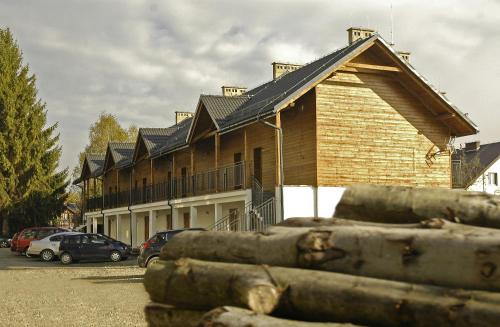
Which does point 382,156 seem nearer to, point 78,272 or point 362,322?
point 78,272

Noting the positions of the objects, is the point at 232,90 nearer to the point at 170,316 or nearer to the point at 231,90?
the point at 231,90

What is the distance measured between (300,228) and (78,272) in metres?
20.8

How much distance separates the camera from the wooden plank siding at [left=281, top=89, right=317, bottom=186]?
2406cm

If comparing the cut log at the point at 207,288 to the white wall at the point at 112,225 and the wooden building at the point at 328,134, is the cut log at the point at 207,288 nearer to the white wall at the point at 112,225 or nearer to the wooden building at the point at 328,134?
the wooden building at the point at 328,134

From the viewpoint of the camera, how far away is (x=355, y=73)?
2491cm

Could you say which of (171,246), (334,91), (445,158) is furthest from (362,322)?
(445,158)

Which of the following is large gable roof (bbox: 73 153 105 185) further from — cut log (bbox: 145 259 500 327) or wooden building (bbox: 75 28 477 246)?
cut log (bbox: 145 259 500 327)

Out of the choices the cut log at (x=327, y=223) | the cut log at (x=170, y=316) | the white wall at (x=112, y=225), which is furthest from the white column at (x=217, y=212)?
the white wall at (x=112, y=225)

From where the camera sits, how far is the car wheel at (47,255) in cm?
3262

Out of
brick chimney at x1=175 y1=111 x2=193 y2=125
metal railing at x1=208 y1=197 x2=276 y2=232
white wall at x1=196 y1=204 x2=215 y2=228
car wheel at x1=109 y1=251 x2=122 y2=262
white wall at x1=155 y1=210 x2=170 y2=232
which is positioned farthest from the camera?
brick chimney at x1=175 y1=111 x2=193 y2=125

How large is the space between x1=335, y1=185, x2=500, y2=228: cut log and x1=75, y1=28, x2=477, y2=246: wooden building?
16.2 meters

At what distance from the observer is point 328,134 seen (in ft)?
79.0

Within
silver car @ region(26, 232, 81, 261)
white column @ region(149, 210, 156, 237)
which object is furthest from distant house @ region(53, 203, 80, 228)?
silver car @ region(26, 232, 81, 261)

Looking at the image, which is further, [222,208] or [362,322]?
[222,208]
